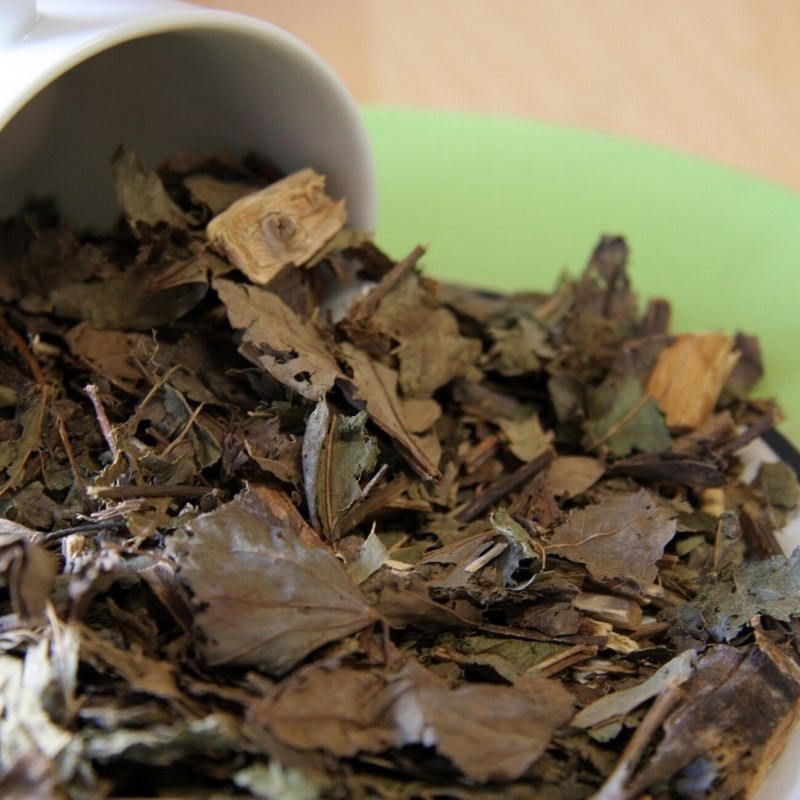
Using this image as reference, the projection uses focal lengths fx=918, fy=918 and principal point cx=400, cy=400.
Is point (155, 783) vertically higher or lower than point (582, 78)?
lower

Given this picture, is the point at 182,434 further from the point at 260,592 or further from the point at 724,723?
the point at 724,723

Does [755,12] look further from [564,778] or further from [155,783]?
[155,783]

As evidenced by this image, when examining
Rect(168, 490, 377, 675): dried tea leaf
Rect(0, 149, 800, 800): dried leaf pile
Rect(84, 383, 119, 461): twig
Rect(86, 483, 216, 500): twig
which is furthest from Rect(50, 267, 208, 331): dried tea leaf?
Rect(168, 490, 377, 675): dried tea leaf

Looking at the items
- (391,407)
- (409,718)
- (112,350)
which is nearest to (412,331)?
(391,407)

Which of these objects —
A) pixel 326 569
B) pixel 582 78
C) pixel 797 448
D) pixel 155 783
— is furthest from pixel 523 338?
pixel 582 78

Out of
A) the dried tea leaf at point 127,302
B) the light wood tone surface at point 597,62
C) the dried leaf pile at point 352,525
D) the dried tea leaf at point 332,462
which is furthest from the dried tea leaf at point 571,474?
the light wood tone surface at point 597,62

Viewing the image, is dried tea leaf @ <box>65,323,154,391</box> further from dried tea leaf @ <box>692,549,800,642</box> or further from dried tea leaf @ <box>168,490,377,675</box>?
dried tea leaf @ <box>692,549,800,642</box>

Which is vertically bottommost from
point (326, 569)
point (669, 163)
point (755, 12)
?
point (326, 569)

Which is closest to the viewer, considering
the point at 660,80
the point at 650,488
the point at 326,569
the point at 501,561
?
the point at 326,569
